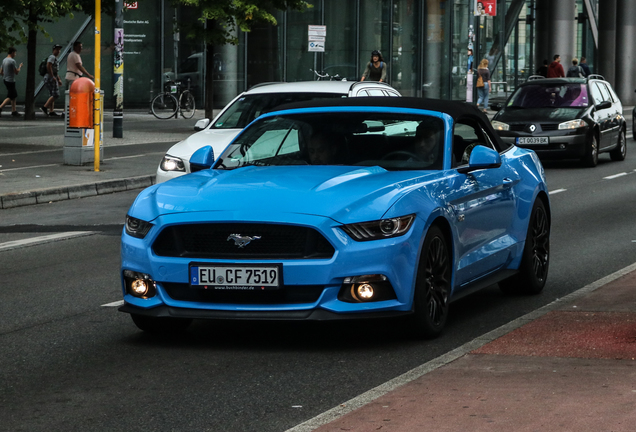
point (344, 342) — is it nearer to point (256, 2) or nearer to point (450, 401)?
point (450, 401)

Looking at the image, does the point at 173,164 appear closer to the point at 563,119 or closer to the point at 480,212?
the point at 480,212

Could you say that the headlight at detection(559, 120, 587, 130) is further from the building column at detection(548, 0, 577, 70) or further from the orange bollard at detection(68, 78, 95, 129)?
the building column at detection(548, 0, 577, 70)

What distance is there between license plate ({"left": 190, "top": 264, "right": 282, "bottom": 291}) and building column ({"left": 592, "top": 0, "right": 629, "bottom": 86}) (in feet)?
172

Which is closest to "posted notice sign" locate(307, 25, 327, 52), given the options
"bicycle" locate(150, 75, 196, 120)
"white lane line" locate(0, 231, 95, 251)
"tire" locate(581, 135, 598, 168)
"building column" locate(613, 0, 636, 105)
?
"bicycle" locate(150, 75, 196, 120)

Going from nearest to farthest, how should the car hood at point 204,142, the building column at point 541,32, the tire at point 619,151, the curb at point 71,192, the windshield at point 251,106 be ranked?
the car hood at point 204,142 → the windshield at point 251,106 → the curb at point 71,192 → the tire at point 619,151 → the building column at point 541,32

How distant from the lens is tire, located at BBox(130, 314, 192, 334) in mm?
7168

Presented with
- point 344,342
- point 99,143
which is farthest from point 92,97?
point 344,342

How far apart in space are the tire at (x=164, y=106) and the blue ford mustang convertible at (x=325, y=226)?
1021 inches

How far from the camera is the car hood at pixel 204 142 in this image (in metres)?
13.7

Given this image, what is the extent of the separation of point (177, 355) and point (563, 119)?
1602 cm

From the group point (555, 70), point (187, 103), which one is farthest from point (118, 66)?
point (555, 70)

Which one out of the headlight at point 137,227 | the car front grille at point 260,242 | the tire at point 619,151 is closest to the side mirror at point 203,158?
the headlight at point 137,227

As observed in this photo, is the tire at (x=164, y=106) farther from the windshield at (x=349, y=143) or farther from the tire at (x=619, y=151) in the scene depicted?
the windshield at (x=349, y=143)

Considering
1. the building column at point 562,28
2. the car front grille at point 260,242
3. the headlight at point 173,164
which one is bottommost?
the car front grille at point 260,242
